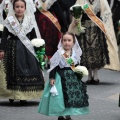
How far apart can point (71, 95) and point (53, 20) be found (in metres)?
5.97

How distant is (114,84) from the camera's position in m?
12.6

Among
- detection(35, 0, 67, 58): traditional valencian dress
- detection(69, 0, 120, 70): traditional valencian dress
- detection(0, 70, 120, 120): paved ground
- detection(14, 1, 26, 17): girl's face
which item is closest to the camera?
detection(0, 70, 120, 120): paved ground

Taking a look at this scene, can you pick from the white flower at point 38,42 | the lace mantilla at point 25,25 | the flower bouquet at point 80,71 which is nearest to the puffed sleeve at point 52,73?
the flower bouquet at point 80,71

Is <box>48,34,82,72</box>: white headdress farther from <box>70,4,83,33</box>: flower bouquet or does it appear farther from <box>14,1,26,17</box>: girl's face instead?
<box>70,4,83,33</box>: flower bouquet

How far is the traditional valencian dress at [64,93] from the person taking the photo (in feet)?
27.7

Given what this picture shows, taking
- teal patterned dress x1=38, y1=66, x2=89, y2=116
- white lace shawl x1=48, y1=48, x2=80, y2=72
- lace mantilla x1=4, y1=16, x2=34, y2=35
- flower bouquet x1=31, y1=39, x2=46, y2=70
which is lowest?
teal patterned dress x1=38, y1=66, x2=89, y2=116

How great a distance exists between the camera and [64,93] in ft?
28.0

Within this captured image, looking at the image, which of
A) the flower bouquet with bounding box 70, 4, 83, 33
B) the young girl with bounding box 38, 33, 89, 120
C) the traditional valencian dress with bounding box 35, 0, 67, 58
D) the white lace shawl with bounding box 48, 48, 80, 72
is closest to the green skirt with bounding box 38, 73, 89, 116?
the young girl with bounding box 38, 33, 89, 120

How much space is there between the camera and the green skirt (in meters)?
8.41

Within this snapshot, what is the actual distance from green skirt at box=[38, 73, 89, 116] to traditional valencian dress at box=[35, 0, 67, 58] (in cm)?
561

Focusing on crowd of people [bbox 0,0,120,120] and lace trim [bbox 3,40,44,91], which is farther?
lace trim [bbox 3,40,44,91]

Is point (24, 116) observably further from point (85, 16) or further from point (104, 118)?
point (85, 16)

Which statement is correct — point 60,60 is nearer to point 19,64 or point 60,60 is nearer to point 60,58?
point 60,58

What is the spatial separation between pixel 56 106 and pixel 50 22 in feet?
20.5
